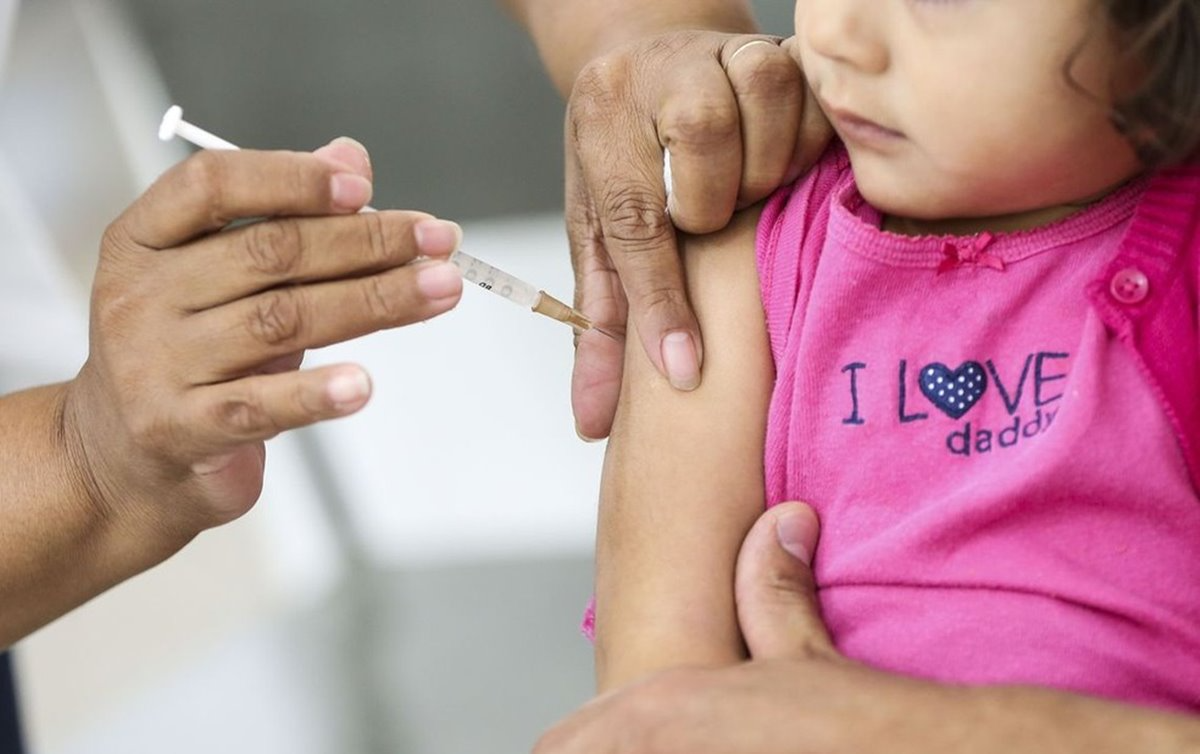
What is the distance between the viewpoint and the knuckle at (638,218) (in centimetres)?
121

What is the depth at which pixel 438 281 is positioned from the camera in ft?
3.53

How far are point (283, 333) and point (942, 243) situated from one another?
19.6 inches

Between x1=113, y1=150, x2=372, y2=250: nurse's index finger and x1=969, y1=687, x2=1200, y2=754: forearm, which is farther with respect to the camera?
x1=113, y1=150, x2=372, y2=250: nurse's index finger

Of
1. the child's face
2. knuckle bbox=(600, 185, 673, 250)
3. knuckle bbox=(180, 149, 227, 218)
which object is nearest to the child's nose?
the child's face

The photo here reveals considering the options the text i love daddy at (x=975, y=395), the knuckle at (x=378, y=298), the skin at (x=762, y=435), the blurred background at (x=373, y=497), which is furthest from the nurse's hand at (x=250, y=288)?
the blurred background at (x=373, y=497)

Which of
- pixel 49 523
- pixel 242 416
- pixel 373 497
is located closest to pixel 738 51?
pixel 242 416

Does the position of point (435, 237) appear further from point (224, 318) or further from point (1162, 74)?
point (1162, 74)

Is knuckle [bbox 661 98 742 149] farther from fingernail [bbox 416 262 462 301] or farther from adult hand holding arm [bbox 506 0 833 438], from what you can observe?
fingernail [bbox 416 262 462 301]

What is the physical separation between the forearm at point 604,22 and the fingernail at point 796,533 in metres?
0.56

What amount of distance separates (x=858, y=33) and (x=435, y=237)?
344 mm

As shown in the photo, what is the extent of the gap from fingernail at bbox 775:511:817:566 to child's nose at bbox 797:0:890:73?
13.2 inches

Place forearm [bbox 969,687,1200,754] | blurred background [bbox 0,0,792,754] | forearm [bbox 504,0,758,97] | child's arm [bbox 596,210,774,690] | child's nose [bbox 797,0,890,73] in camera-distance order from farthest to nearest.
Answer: blurred background [bbox 0,0,792,754] → forearm [bbox 504,0,758,97] → child's arm [bbox 596,210,774,690] → child's nose [bbox 797,0,890,73] → forearm [bbox 969,687,1200,754]

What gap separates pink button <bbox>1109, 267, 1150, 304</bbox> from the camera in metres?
1.01

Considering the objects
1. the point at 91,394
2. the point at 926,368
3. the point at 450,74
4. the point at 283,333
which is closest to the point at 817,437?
the point at 926,368
